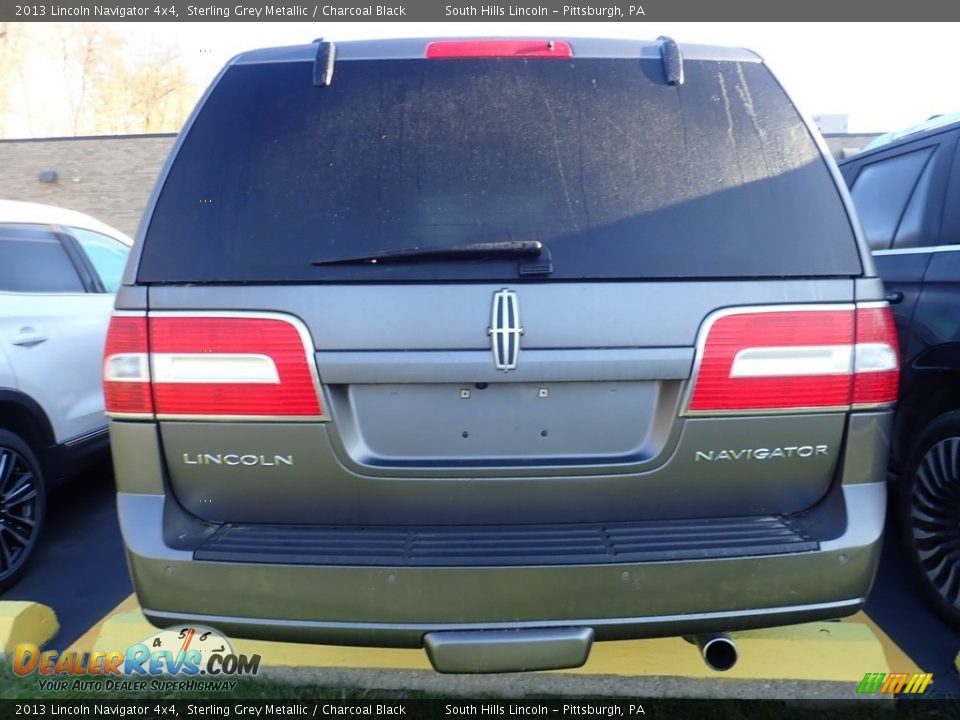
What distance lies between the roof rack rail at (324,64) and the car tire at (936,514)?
2845 millimetres

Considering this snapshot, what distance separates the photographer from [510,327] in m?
1.69

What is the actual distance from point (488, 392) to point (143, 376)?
0.96 meters

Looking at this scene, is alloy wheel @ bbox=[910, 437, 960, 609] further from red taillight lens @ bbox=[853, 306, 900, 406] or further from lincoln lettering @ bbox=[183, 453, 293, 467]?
lincoln lettering @ bbox=[183, 453, 293, 467]

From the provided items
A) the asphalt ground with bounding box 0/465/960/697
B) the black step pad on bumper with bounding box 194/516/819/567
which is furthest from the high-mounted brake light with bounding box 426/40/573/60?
the asphalt ground with bounding box 0/465/960/697

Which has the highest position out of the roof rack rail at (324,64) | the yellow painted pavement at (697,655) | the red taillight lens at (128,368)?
the roof rack rail at (324,64)

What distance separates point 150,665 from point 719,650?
1.91 meters

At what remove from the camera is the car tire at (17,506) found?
323 cm

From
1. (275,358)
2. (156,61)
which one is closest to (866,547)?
(275,358)

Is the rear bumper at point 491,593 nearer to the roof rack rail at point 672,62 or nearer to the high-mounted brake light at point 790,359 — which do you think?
the high-mounted brake light at point 790,359

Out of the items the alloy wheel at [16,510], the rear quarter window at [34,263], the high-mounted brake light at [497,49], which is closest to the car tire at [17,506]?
the alloy wheel at [16,510]

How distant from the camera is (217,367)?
1.75 meters

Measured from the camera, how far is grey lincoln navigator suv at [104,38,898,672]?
1.71 meters

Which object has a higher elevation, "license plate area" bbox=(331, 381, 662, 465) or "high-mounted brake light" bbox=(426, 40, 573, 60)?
"high-mounted brake light" bbox=(426, 40, 573, 60)

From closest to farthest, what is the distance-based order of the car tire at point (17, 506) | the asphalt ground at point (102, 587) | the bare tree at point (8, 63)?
the asphalt ground at point (102, 587)
the car tire at point (17, 506)
the bare tree at point (8, 63)
